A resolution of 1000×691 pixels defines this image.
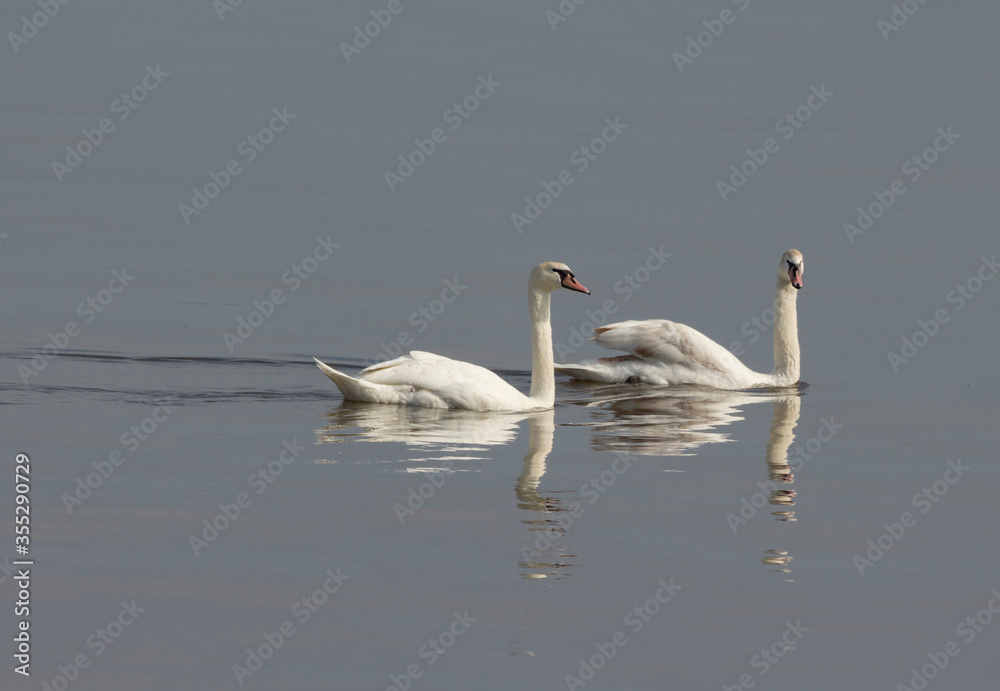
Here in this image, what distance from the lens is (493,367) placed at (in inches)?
754

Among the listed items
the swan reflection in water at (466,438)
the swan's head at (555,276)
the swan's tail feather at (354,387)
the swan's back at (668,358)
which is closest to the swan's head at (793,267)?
the swan's back at (668,358)

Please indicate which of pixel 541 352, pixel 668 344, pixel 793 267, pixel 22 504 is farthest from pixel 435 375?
pixel 22 504

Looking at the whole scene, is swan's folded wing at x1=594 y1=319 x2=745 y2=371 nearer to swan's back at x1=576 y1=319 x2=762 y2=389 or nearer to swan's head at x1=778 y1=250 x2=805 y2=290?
swan's back at x1=576 y1=319 x2=762 y2=389

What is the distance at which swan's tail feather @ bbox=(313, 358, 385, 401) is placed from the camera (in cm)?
1666

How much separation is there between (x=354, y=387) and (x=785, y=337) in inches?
206

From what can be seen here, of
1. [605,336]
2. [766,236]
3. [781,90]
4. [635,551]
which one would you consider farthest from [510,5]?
[635,551]

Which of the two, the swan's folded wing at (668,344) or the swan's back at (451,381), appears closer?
the swan's back at (451,381)

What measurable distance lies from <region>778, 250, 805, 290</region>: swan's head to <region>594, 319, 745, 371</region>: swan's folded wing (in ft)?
3.95

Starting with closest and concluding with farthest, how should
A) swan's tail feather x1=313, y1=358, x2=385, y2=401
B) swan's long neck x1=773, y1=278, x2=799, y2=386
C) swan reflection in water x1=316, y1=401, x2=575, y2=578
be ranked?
swan reflection in water x1=316, y1=401, x2=575, y2=578
swan's tail feather x1=313, y1=358, x2=385, y2=401
swan's long neck x1=773, y1=278, x2=799, y2=386

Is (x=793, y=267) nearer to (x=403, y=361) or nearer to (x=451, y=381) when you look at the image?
(x=451, y=381)

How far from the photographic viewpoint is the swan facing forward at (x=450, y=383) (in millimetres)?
16750

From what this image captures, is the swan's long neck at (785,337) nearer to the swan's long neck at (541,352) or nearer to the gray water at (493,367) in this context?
the gray water at (493,367)

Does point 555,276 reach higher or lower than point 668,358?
higher

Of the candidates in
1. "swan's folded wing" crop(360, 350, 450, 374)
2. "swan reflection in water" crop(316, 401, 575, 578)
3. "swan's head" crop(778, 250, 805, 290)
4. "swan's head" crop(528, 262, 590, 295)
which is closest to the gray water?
"swan reflection in water" crop(316, 401, 575, 578)
